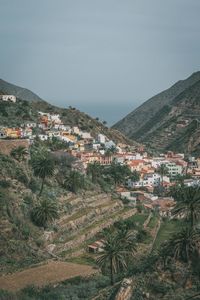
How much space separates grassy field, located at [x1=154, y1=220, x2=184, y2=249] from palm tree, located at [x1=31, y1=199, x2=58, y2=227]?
376 inches

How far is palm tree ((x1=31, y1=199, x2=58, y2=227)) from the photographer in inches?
1486

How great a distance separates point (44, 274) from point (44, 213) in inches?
283

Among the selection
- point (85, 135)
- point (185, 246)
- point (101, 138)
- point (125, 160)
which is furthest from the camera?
point (85, 135)

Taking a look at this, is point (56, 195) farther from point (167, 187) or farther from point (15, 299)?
point (167, 187)

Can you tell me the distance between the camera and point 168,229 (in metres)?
48.5

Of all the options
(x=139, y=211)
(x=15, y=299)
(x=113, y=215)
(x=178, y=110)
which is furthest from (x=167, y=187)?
(x=178, y=110)

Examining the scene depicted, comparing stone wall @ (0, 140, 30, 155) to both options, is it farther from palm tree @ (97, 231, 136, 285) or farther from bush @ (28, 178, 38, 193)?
palm tree @ (97, 231, 136, 285)

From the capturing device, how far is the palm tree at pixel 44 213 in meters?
37.8

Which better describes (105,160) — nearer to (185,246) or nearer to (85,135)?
(85,135)

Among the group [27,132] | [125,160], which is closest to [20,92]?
[125,160]

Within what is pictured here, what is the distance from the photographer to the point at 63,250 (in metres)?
37.1

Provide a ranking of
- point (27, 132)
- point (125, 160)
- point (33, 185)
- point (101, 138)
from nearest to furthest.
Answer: point (33, 185), point (27, 132), point (125, 160), point (101, 138)

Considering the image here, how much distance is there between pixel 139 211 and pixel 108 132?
168ft

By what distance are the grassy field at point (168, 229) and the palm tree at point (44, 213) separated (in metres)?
9.55
